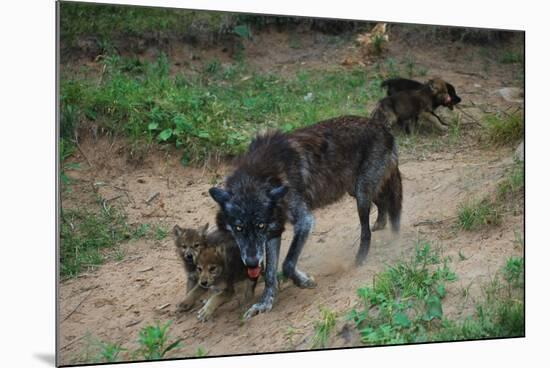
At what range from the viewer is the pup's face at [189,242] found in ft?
17.1

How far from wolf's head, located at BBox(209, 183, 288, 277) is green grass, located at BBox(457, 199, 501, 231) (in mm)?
1684

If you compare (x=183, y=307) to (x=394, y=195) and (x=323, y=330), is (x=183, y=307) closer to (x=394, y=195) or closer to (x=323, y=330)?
(x=323, y=330)

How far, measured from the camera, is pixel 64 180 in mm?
4926

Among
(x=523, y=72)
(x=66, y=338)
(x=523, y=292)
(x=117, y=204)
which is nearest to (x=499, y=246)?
(x=523, y=292)

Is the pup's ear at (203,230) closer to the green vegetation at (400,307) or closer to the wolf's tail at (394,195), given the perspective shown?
the green vegetation at (400,307)

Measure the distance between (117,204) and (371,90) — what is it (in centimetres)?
234

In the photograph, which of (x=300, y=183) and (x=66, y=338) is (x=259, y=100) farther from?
(x=66, y=338)

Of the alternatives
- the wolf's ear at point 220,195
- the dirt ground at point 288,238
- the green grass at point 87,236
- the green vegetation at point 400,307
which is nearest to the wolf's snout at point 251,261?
the wolf's ear at point 220,195

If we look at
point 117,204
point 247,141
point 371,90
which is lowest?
point 117,204

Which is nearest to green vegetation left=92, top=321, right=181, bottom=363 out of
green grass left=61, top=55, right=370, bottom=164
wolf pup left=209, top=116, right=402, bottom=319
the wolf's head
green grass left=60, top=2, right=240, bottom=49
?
wolf pup left=209, top=116, right=402, bottom=319

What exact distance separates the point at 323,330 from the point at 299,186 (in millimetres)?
1021

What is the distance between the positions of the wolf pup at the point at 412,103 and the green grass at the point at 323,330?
1.84 m

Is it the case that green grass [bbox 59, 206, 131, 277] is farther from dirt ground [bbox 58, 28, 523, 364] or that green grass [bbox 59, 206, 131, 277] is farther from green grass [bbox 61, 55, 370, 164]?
green grass [bbox 61, 55, 370, 164]

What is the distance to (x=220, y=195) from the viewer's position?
16.5 ft
